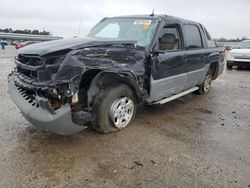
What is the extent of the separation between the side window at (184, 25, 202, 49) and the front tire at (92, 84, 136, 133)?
226cm

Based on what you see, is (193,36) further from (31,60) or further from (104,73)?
(31,60)

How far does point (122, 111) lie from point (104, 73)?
0.81 meters

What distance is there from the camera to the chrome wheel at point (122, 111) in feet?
14.3

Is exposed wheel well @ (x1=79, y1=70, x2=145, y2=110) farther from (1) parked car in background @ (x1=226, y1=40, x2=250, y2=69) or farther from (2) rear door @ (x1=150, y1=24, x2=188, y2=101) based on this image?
(1) parked car in background @ (x1=226, y1=40, x2=250, y2=69)

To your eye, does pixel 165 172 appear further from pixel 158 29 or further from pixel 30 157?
pixel 158 29

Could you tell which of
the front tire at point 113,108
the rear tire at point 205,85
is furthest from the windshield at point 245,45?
the front tire at point 113,108

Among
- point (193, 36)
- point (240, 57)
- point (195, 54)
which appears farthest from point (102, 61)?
point (240, 57)

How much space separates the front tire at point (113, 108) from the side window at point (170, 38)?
4.15 ft

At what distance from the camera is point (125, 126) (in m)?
4.76

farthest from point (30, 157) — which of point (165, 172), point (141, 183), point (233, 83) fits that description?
point (233, 83)

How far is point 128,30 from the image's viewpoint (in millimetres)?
5363

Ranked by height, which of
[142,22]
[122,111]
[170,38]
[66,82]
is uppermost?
[142,22]

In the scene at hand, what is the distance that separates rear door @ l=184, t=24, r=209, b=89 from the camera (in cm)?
611

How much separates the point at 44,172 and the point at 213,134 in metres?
2.93
